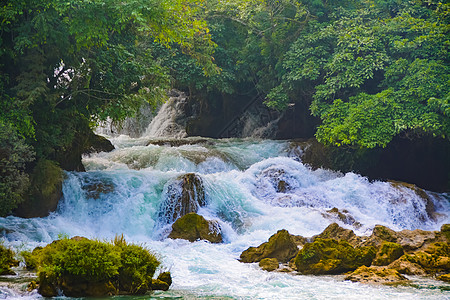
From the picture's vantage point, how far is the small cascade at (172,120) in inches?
1095

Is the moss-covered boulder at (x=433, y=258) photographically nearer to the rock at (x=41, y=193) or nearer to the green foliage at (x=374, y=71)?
the green foliage at (x=374, y=71)

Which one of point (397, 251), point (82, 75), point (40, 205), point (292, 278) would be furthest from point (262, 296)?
point (82, 75)

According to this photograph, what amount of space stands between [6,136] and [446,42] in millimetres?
15588

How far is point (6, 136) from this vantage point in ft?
37.8

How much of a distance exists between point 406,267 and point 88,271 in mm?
5936

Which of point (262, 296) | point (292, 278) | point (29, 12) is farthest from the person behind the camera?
point (29, 12)

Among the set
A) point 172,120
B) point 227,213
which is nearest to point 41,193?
point 227,213

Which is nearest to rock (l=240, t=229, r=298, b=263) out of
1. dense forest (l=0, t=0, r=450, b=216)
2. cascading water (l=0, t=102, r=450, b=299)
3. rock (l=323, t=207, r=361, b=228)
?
cascading water (l=0, t=102, r=450, b=299)

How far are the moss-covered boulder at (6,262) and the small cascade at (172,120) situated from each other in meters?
18.6

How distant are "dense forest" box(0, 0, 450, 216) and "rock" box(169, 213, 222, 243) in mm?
3851

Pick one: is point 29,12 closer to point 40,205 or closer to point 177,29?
point 177,29

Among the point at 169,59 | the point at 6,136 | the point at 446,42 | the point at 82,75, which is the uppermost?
the point at 169,59

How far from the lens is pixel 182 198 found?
14.9 metres

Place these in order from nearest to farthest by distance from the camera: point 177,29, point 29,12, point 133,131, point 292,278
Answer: point 292,278, point 29,12, point 177,29, point 133,131
